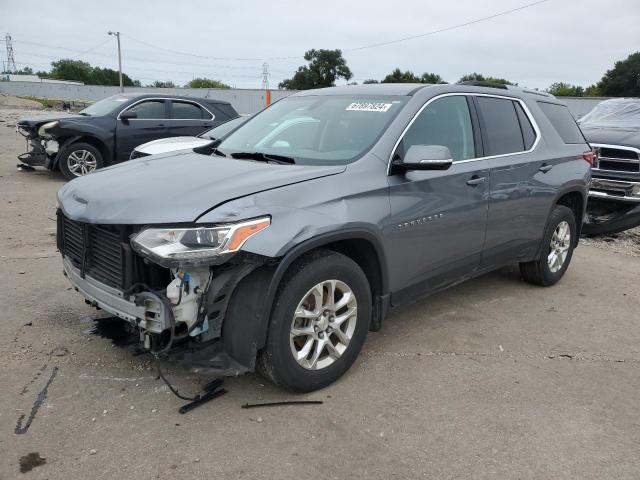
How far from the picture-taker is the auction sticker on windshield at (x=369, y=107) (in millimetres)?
3828

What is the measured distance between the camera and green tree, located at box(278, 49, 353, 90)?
74125 millimetres

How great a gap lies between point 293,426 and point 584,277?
168 inches

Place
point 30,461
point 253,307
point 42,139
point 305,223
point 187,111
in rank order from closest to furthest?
point 30,461 < point 253,307 < point 305,223 < point 42,139 < point 187,111

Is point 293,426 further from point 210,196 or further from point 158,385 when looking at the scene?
point 210,196

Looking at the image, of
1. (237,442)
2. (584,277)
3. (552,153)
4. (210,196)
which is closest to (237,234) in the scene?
(210,196)

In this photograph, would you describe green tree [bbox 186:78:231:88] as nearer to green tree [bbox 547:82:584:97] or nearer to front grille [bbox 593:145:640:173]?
green tree [bbox 547:82:584:97]

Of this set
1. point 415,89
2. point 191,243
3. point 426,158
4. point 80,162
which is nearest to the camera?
point 191,243

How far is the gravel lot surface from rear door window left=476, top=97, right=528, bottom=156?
1.40m

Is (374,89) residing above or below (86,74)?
below

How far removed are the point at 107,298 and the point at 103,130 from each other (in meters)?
7.79

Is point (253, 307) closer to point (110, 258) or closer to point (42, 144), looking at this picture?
point (110, 258)

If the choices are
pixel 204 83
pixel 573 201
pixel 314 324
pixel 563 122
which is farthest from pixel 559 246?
pixel 204 83

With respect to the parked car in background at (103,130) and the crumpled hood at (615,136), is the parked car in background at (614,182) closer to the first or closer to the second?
the crumpled hood at (615,136)

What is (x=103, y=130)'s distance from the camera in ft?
32.7
